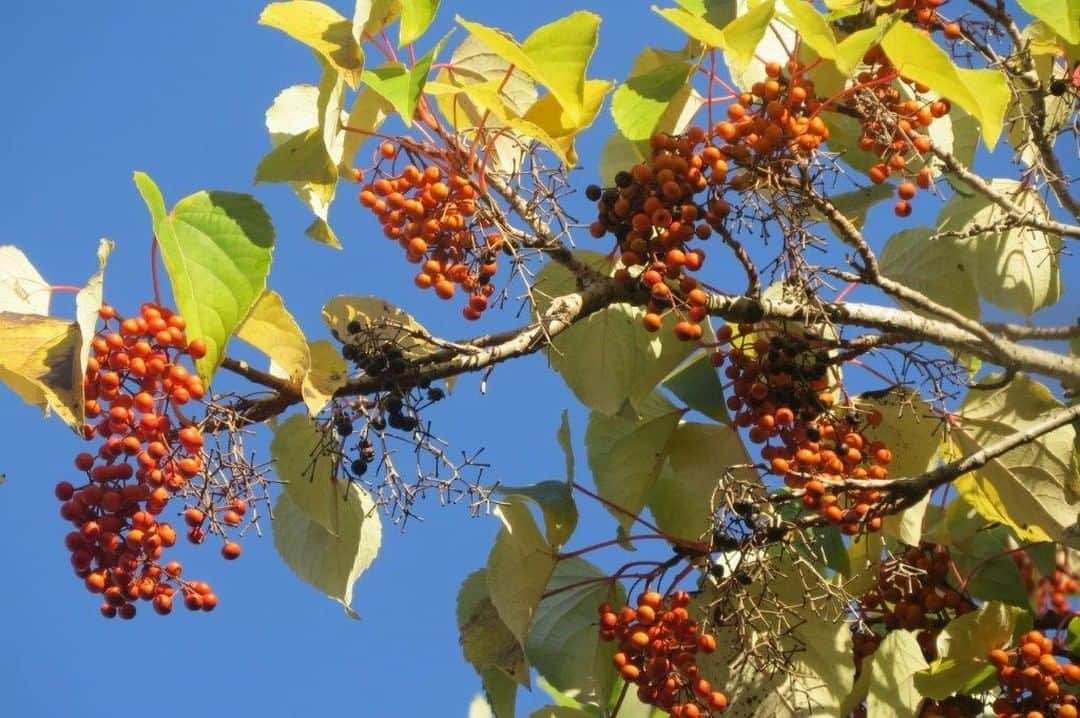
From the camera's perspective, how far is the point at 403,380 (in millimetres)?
2121

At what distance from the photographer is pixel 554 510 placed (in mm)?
2658

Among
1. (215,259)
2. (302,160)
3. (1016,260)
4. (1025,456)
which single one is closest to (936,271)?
(1016,260)

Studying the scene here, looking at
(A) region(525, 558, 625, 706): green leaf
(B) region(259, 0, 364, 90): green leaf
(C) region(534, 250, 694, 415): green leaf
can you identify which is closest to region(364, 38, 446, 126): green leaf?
(B) region(259, 0, 364, 90): green leaf

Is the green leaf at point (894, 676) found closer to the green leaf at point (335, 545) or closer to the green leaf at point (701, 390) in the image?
the green leaf at point (701, 390)

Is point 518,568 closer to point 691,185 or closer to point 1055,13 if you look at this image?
point 691,185

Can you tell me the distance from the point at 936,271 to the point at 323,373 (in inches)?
53.2

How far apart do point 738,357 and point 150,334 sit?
3.39ft

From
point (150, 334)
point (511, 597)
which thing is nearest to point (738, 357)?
point (511, 597)

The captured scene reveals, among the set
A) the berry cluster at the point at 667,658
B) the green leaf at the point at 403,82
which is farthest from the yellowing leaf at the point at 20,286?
the berry cluster at the point at 667,658

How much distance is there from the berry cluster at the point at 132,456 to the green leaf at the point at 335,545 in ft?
1.46

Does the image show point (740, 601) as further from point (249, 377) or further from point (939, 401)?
point (249, 377)

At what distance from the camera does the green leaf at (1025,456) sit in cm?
266

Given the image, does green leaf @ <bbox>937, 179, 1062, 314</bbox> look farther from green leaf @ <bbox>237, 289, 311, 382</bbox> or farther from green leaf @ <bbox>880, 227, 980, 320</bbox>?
green leaf @ <bbox>237, 289, 311, 382</bbox>

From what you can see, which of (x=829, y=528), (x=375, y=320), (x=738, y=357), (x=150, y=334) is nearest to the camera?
(x=150, y=334)
